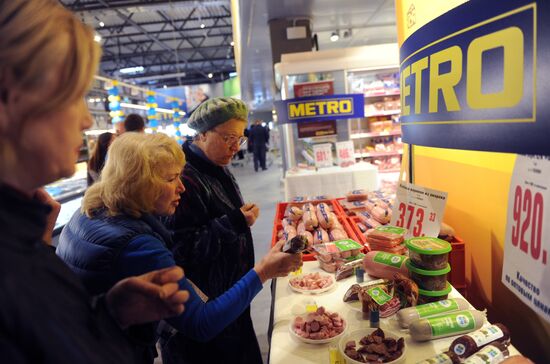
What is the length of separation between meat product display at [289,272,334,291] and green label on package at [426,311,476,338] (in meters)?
0.64

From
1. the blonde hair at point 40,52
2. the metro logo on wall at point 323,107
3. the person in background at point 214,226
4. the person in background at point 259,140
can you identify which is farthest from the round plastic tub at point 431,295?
the person in background at point 259,140

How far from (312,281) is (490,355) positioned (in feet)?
3.12

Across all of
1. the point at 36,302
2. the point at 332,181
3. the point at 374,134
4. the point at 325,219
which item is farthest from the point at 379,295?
the point at 374,134

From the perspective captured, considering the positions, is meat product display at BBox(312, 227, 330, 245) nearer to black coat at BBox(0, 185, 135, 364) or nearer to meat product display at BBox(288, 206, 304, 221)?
meat product display at BBox(288, 206, 304, 221)

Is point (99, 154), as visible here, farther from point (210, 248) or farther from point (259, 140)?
point (259, 140)

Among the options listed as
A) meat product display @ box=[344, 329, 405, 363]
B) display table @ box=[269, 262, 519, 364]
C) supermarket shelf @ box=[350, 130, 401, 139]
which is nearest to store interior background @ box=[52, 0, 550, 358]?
display table @ box=[269, 262, 519, 364]

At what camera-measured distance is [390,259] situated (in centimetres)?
191

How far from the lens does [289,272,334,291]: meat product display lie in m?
Answer: 2.01

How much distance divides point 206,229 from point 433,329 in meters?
A: 1.14

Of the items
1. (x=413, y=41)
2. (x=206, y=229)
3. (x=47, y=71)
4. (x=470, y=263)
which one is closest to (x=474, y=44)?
(x=413, y=41)

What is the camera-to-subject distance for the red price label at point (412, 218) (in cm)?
208

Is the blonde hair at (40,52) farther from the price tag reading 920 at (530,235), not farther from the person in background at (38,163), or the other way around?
the price tag reading 920 at (530,235)

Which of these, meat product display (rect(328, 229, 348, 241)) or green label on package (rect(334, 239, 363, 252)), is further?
meat product display (rect(328, 229, 348, 241))

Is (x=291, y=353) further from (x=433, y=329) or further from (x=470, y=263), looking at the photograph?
(x=470, y=263)
